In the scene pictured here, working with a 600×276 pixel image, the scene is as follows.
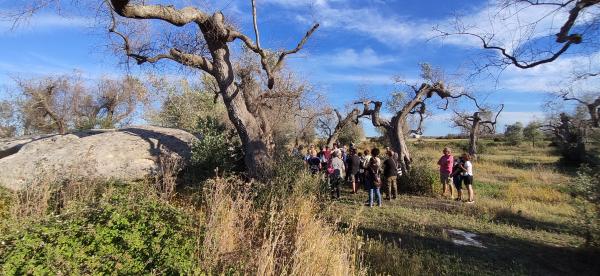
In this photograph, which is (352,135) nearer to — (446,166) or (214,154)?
(446,166)

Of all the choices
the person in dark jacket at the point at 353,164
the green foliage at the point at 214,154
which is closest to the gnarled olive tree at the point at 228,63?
the green foliage at the point at 214,154

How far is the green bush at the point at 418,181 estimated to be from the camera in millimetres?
14570

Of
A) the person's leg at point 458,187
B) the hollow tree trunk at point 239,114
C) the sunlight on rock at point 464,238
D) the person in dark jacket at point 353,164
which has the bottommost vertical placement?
the sunlight on rock at point 464,238

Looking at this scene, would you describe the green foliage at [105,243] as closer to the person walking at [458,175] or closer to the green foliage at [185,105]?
the person walking at [458,175]

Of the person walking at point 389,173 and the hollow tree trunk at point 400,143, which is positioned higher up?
the hollow tree trunk at point 400,143

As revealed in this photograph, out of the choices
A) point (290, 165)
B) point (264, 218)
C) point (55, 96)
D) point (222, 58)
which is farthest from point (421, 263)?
point (55, 96)

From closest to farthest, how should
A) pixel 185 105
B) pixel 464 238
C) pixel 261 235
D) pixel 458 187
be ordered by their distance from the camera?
pixel 261 235, pixel 464 238, pixel 458 187, pixel 185 105

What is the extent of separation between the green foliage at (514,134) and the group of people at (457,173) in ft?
162

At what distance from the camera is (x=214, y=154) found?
37.3 feet

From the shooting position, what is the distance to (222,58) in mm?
10789

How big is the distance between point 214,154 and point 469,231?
23.0 ft

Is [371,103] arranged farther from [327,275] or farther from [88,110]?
[88,110]

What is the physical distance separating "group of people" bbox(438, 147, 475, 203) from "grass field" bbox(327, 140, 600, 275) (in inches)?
22.9

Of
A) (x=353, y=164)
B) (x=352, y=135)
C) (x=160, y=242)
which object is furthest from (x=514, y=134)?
(x=160, y=242)
